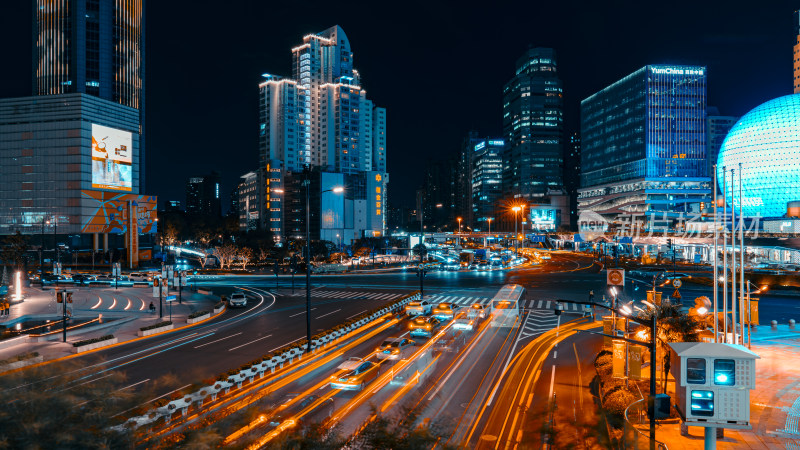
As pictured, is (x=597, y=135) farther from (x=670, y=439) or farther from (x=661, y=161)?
(x=670, y=439)

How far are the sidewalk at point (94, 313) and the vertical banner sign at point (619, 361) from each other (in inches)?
1210

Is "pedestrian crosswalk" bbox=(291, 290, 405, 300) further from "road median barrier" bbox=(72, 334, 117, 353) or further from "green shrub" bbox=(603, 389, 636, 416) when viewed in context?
"green shrub" bbox=(603, 389, 636, 416)

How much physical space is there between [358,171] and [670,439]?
17081 centimetres

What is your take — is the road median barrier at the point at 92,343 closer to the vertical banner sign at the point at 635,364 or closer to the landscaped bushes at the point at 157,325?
the landscaped bushes at the point at 157,325

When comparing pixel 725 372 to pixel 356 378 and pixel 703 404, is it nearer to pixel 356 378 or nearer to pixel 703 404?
pixel 703 404

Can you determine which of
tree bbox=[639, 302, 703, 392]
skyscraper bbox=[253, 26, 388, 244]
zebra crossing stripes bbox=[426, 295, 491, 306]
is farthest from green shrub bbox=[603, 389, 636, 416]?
skyscraper bbox=[253, 26, 388, 244]

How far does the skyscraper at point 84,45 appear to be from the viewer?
125m

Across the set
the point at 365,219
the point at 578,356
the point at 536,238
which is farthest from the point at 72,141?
the point at 536,238

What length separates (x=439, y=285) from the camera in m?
60.9

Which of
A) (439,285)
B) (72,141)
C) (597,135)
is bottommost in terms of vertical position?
(439,285)

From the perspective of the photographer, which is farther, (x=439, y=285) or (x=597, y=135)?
(x=597, y=135)

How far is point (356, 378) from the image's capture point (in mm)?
20891

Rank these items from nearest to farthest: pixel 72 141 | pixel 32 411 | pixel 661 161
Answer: pixel 32 411 → pixel 72 141 → pixel 661 161

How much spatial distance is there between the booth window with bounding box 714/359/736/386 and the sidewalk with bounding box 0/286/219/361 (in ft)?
106
